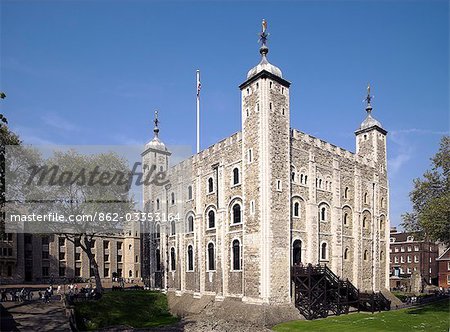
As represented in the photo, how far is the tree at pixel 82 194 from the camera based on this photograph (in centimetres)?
3706

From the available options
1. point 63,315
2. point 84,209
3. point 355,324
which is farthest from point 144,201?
point 355,324

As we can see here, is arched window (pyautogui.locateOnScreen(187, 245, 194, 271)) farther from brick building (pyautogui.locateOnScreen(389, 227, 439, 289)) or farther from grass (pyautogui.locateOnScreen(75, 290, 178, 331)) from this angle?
brick building (pyautogui.locateOnScreen(389, 227, 439, 289))

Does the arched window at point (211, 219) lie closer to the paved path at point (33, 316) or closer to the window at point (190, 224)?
the window at point (190, 224)

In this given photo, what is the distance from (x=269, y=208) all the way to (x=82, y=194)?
18.4 meters

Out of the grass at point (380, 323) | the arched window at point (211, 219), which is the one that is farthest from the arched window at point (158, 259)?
the grass at point (380, 323)

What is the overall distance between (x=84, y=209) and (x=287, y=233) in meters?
19.0

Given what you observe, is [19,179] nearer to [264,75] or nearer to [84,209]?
[84,209]

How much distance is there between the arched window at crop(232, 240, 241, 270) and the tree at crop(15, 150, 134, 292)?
39.7ft

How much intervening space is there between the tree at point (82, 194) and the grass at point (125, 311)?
2.99 m

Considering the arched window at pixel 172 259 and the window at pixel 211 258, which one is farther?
the arched window at pixel 172 259

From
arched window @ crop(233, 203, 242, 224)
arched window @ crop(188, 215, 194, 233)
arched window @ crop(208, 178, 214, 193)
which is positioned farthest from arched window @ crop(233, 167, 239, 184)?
arched window @ crop(188, 215, 194, 233)

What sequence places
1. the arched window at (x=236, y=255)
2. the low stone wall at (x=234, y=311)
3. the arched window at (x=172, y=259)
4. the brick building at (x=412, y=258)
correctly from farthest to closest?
the brick building at (x=412, y=258) < the arched window at (x=172, y=259) < the arched window at (x=236, y=255) < the low stone wall at (x=234, y=311)

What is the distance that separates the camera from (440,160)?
109 feet

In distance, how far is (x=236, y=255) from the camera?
114ft
